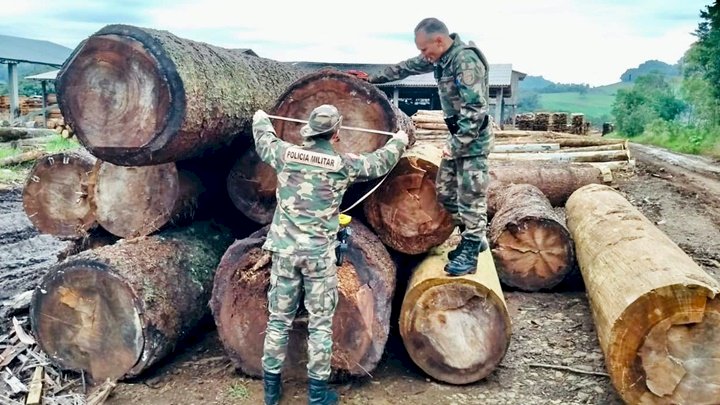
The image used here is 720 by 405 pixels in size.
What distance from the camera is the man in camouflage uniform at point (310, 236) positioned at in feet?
14.1

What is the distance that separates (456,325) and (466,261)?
1.64ft

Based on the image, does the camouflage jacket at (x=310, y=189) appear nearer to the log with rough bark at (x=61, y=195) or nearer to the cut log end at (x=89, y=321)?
the cut log end at (x=89, y=321)

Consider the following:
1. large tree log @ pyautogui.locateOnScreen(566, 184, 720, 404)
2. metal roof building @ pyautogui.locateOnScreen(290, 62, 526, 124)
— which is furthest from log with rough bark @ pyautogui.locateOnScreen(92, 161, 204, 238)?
metal roof building @ pyautogui.locateOnScreen(290, 62, 526, 124)

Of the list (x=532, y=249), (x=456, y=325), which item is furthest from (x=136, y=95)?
(x=532, y=249)

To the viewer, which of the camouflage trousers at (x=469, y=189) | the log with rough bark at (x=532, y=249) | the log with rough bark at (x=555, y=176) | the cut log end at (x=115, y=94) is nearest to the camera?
the cut log end at (x=115, y=94)

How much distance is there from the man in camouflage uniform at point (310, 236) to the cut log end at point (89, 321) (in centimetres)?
114

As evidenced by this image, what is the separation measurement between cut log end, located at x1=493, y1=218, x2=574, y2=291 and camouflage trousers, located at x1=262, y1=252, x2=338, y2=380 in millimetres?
3128

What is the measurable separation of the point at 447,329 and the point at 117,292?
8.14 feet

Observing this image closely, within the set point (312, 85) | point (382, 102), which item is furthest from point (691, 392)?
point (312, 85)

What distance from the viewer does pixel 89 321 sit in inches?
191

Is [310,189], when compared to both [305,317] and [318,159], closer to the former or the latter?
[318,159]

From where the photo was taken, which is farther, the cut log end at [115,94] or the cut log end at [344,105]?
the cut log end at [344,105]

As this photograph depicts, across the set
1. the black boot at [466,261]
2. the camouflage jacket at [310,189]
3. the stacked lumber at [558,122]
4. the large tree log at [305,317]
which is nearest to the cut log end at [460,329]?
the black boot at [466,261]

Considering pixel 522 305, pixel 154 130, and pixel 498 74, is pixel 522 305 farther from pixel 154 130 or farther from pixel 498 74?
pixel 498 74
